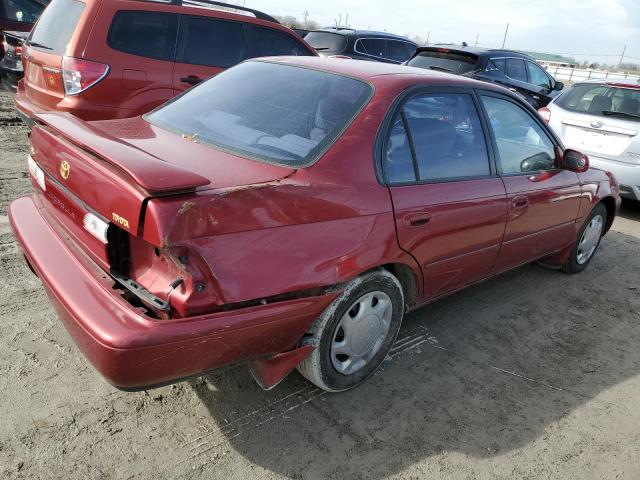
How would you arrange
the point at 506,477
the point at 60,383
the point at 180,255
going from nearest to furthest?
1. the point at 180,255
2. the point at 506,477
3. the point at 60,383

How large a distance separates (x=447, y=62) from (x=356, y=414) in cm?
828

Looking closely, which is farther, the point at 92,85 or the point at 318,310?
the point at 92,85

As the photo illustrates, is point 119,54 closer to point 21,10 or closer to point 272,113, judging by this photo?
point 272,113

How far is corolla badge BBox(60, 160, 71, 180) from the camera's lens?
2.34 meters

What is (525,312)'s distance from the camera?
12.9ft

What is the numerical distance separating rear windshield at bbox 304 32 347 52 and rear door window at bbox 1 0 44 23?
4.96 m

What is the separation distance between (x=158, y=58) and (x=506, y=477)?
15.7ft

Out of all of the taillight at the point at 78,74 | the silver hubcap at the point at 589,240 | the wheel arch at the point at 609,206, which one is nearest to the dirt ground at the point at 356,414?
the silver hubcap at the point at 589,240

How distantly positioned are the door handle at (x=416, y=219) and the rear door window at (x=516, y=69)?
27.4ft

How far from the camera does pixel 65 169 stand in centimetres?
236

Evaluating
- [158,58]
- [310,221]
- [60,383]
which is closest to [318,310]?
[310,221]

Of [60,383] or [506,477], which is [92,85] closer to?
[60,383]

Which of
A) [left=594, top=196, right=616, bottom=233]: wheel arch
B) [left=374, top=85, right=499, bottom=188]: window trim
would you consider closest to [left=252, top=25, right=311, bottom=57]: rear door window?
[left=374, top=85, right=499, bottom=188]: window trim

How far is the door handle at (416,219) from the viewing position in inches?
107
